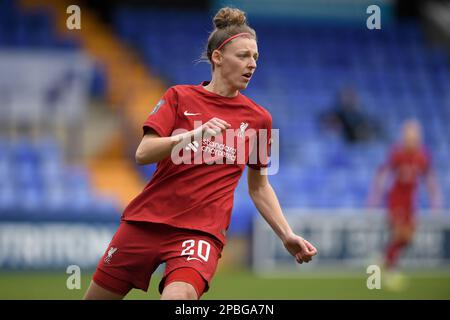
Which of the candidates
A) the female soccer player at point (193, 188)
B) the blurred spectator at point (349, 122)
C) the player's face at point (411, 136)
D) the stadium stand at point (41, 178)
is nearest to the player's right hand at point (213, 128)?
the female soccer player at point (193, 188)

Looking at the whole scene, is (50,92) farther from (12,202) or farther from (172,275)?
(172,275)

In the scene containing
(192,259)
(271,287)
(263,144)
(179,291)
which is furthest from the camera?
(271,287)

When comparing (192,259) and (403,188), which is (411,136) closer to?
(403,188)

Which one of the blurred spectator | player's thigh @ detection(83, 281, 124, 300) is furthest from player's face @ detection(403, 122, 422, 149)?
player's thigh @ detection(83, 281, 124, 300)

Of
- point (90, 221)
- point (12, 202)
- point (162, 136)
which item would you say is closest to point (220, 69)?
point (162, 136)

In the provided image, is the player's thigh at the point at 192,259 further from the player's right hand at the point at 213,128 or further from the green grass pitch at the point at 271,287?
the green grass pitch at the point at 271,287

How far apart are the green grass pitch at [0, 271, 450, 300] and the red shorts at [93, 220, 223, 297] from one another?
446 centimetres

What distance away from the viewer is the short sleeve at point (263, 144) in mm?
5500

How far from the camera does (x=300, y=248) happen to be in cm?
527

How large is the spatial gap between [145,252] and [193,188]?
1.54 feet

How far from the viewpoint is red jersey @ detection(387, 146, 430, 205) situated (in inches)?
508

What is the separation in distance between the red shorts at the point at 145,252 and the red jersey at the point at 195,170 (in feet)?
0.19

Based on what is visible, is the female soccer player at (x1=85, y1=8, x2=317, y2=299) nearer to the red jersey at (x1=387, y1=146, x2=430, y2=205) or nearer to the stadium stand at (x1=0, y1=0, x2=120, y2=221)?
the red jersey at (x1=387, y1=146, x2=430, y2=205)

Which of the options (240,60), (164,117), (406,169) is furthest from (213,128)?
(406,169)
